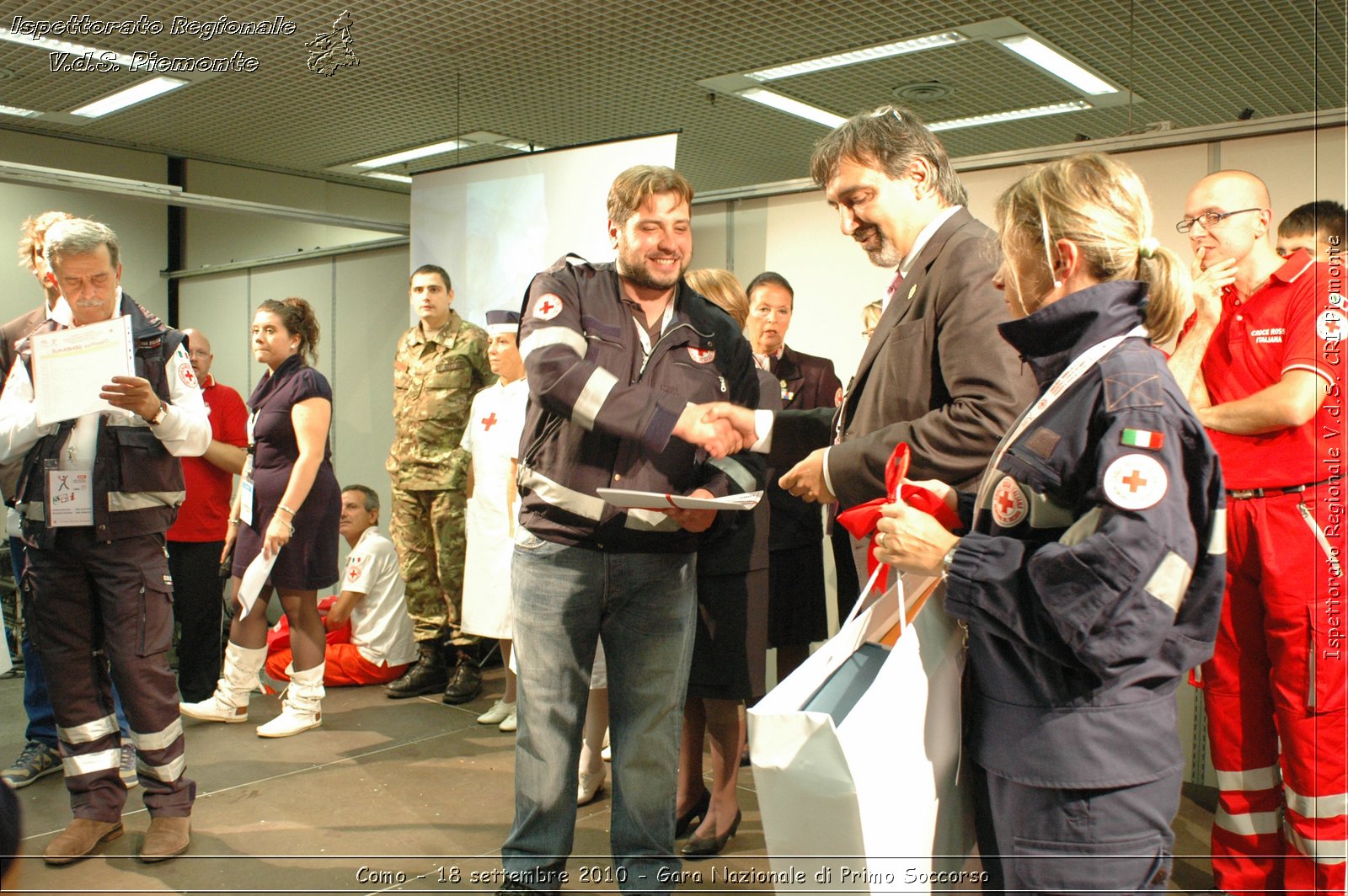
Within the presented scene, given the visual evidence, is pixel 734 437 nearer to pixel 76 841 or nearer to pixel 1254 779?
pixel 1254 779

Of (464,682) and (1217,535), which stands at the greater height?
(1217,535)

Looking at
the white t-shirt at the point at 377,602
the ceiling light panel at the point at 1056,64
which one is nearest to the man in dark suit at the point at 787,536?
the white t-shirt at the point at 377,602

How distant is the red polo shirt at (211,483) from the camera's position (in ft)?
14.2

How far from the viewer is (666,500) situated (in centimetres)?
193

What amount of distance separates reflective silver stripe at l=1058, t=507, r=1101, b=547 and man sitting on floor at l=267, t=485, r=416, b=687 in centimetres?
394

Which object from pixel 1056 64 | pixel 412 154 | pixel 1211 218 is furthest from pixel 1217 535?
pixel 412 154

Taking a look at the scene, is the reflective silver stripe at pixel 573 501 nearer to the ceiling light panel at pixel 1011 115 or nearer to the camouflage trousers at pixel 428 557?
the camouflage trousers at pixel 428 557

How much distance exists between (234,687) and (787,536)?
244 centimetres

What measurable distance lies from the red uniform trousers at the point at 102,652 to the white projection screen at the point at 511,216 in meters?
2.34

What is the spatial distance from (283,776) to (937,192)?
2917 millimetres

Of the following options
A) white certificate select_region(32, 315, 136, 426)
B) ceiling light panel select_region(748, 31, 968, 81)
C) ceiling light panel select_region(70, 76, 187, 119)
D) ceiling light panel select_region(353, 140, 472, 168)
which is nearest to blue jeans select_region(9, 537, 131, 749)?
white certificate select_region(32, 315, 136, 426)

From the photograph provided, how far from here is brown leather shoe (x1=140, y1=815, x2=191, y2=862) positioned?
2783 mm

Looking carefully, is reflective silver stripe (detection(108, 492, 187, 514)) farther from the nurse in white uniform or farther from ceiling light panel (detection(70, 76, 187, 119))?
ceiling light panel (detection(70, 76, 187, 119))

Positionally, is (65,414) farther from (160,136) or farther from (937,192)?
(160,136)
